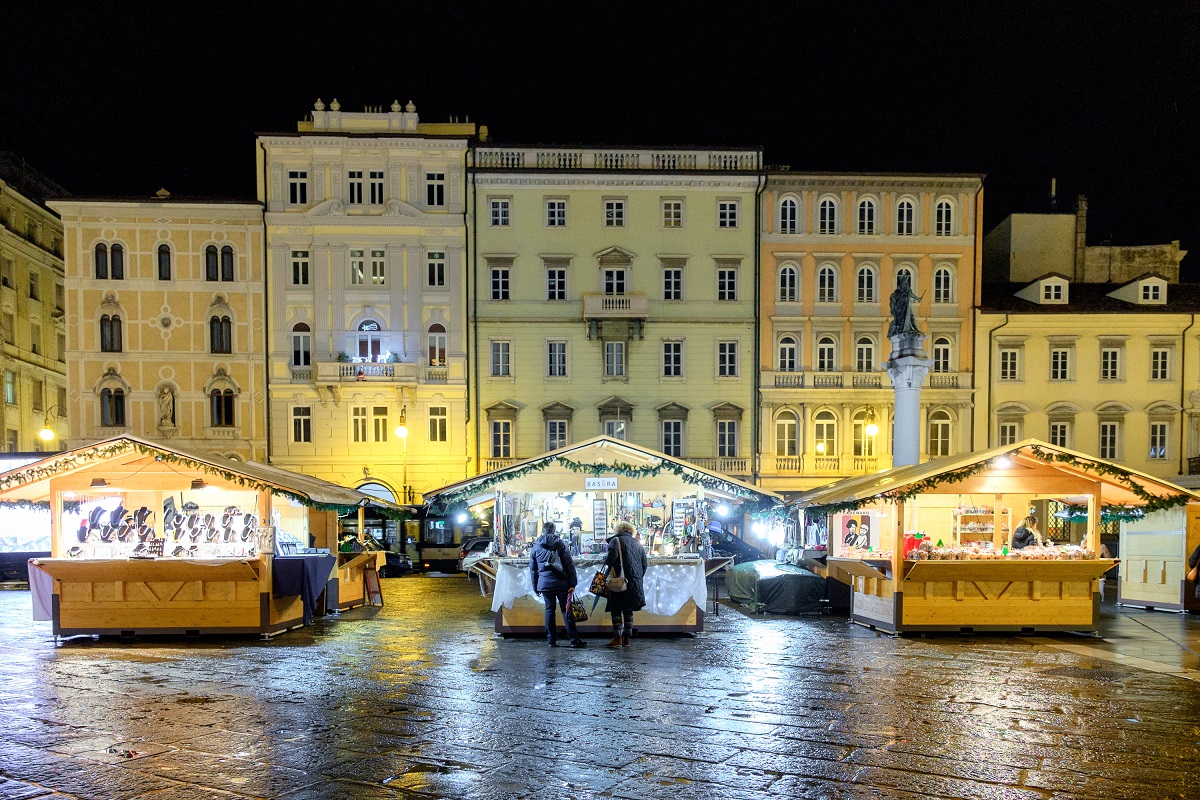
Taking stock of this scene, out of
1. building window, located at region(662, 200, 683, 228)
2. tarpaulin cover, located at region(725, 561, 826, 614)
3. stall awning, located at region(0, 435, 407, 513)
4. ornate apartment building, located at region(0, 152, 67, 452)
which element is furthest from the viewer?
ornate apartment building, located at region(0, 152, 67, 452)

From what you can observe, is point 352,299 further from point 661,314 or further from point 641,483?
point 641,483

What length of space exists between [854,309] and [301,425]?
21856 mm

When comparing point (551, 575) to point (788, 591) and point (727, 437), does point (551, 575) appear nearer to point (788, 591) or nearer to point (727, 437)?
point (788, 591)

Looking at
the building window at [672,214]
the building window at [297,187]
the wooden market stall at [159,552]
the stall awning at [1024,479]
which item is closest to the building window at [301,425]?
the building window at [297,187]

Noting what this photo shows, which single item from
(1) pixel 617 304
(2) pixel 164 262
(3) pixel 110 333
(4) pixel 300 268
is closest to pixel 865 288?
(1) pixel 617 304

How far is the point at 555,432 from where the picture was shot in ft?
124

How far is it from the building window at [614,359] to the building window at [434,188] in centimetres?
848

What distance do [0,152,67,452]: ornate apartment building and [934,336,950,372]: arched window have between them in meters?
38.7

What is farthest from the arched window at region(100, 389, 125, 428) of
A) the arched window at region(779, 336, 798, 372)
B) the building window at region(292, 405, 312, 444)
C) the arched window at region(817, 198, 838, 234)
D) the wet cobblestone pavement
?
the arched window at region(817, 198, 838, 234)

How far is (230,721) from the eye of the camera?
9586 mm

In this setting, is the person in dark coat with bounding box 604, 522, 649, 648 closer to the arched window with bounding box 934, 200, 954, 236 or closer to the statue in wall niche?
the statue in wall niche

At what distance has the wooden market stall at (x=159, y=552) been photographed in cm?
1502

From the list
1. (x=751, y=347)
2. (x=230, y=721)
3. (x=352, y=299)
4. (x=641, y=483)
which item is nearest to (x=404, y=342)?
(x=352, y=299)

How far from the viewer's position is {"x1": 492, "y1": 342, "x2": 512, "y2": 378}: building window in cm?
3772
